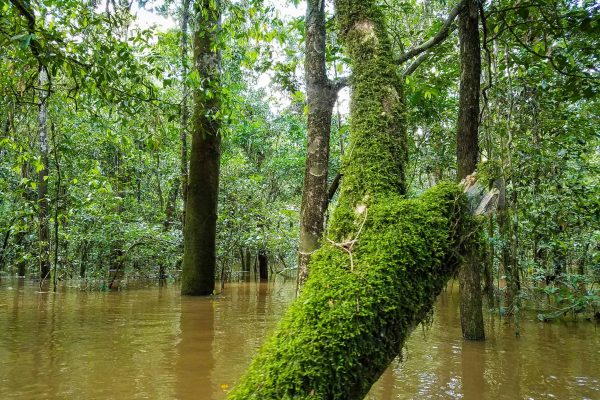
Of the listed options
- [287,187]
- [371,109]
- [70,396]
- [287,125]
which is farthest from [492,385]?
[287,187]

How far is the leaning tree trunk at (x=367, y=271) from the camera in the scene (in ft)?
4.28

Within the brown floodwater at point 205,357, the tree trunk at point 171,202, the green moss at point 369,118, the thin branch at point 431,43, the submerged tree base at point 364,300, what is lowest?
the brown floodwater at point 205,357

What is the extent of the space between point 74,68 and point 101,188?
1.86 m

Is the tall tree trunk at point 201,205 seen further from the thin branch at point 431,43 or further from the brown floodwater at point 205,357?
the thin branch at point 431,43

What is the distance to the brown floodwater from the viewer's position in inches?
156

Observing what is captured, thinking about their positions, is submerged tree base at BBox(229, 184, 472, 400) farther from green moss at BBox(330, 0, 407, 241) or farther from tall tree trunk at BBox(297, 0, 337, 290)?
tall tree trunk at BBox(297, 0, 337, 290)

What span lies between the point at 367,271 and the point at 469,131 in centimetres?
484

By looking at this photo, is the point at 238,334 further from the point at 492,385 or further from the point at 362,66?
the point at 362,66

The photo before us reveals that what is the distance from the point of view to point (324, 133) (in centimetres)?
399

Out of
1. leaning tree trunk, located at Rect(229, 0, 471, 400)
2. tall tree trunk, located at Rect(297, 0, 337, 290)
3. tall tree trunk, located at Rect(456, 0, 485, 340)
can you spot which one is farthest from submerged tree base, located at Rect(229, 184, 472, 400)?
tall tree trunk, located at Rect(456, 0, 485, 340)

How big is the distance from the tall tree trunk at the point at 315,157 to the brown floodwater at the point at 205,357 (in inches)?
51.5

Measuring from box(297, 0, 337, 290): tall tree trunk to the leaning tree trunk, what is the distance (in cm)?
189

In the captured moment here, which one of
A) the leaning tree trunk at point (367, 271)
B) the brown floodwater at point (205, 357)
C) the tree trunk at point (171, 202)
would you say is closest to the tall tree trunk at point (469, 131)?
the brown floodwater at point (205, 357)

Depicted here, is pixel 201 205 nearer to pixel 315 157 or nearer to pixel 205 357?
pixel 205 357
